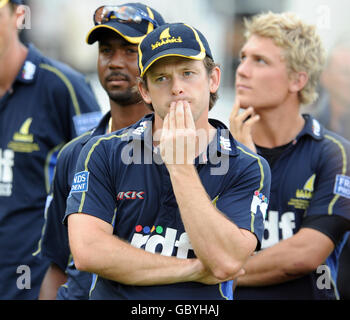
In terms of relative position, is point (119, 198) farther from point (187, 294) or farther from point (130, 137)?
point (187, 294)

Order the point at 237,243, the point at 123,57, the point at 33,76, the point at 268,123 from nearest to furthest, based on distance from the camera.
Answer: the point at 237,243 → the point at 123,57 → the point at 268,123 → the point at 33,76

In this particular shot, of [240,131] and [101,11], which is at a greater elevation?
A: [101,11]

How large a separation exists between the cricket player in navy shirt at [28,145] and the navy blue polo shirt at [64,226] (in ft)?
1.88

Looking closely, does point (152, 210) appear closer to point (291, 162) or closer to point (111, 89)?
point (111, 89)

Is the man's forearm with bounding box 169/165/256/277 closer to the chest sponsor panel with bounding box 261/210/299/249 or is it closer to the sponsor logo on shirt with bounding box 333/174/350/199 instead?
the chest sponsor panel with bounding box 261/210/299/249

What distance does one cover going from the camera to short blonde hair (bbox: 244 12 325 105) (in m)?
4.23

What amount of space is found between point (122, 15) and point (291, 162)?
4.12 ft

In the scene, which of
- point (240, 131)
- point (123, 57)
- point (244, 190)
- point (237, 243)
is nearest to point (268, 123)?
point (240, 131)

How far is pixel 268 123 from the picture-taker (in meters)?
4.15

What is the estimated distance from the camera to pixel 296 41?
13.9ft

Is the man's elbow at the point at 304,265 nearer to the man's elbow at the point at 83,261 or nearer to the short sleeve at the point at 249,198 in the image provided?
the short sleeve at the point at 249,198

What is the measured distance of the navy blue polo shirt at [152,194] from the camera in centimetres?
282

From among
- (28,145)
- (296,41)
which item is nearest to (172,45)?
(296,41)

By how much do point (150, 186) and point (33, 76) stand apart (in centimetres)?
183
